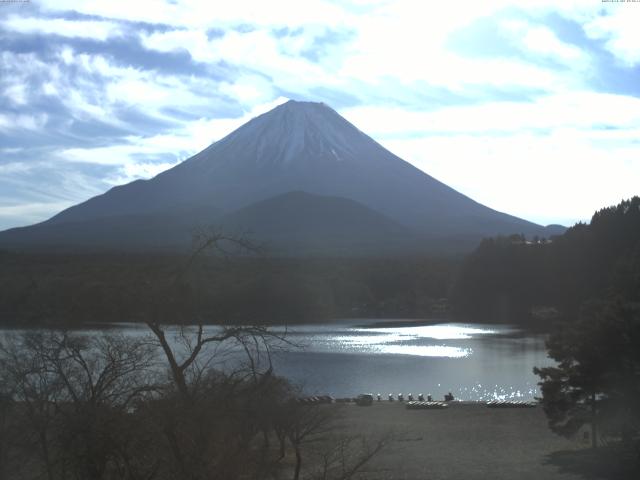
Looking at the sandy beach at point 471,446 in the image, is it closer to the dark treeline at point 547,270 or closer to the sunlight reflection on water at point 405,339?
the sunlight reflection on water at point 405,339

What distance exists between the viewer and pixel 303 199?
8600cm

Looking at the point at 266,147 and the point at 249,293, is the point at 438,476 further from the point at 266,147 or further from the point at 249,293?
the point at 266,147

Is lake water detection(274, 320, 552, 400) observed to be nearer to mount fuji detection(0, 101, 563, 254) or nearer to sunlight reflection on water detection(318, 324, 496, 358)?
sunlight reflection on water detection(318, 324, 496, 358)

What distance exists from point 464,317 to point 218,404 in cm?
4494

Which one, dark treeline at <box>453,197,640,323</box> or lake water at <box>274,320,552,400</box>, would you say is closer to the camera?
lake water at <box>274,320,552,400</box>

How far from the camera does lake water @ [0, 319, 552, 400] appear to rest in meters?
20.1

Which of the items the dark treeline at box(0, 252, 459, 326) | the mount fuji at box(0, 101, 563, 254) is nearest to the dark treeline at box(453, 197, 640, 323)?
the mount fuji at box(0, 101, 563, 254)

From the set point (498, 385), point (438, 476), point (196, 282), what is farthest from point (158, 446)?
point (498, 385)

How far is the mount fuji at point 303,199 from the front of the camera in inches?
2977

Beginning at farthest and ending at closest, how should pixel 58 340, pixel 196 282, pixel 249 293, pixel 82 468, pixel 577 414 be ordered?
pixel 577 414 → pixel 249 293 → pixel 196 282 → pixel 58 340 → pixel 82 468

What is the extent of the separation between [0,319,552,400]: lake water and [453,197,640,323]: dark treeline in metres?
6.14

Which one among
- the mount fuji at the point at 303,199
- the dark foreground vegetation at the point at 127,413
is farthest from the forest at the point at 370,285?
the mount fuji at the point at 303,199

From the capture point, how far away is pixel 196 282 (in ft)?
16.5

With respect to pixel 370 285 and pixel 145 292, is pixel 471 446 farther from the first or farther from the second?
pixel 370 285
